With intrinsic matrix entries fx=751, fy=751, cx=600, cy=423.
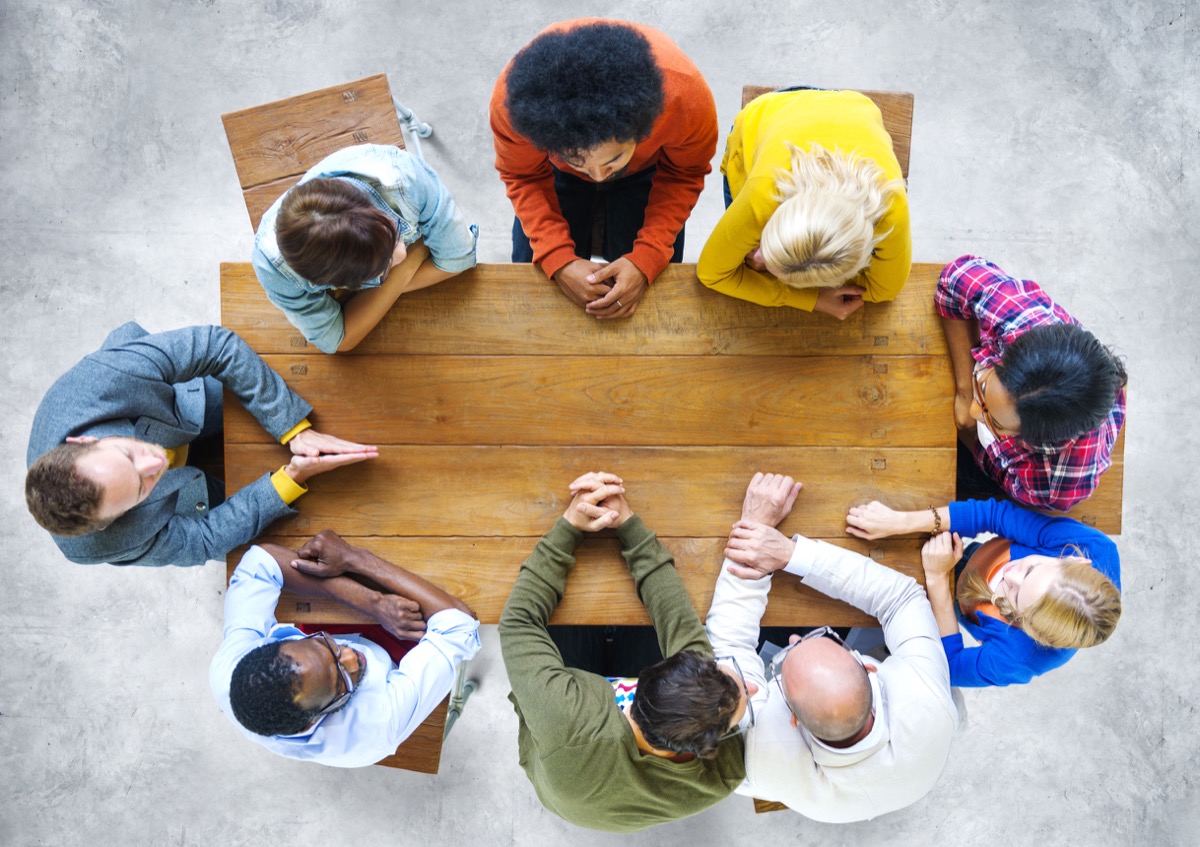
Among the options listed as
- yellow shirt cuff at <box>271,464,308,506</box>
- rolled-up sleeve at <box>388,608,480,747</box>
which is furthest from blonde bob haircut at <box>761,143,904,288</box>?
yellow shirt cuff at <box>271,464,308,506</box>

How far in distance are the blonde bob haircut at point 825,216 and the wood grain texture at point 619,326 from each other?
0.29 meters

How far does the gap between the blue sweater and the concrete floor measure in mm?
1012

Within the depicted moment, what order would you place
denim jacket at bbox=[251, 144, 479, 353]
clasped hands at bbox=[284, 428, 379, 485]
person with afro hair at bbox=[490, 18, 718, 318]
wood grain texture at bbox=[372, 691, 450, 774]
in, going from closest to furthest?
person with afro hair at bbox=[490, 18, 718, 318] < denim jacket at bbox=[251, 144, 479, 353] < clasped hands at bbox=[284, 428, 379, 485] < wood grain texture at bbox=[372, 691, 450, 774]

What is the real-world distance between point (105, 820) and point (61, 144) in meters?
2.49

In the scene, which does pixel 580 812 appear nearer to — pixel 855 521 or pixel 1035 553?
pixel 855 521

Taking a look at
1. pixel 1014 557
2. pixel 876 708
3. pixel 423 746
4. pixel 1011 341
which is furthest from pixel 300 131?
pixel 1014 557

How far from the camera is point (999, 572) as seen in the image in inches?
72.2

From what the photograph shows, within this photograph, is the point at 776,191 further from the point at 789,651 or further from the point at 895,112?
the point at 789,651

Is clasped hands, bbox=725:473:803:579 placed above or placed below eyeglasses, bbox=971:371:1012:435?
below

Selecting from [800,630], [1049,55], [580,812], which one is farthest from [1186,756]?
[1049,55]

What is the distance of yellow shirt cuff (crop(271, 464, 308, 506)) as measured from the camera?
6.02 feet

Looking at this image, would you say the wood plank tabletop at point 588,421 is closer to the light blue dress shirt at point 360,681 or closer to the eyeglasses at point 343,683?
the light blue dress shirt at point 360,681

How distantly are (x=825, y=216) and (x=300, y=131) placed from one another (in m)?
1.46

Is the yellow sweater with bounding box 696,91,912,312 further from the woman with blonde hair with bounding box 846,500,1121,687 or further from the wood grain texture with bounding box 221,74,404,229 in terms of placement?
the wood grain texture with bounding box 221,74,404,229
